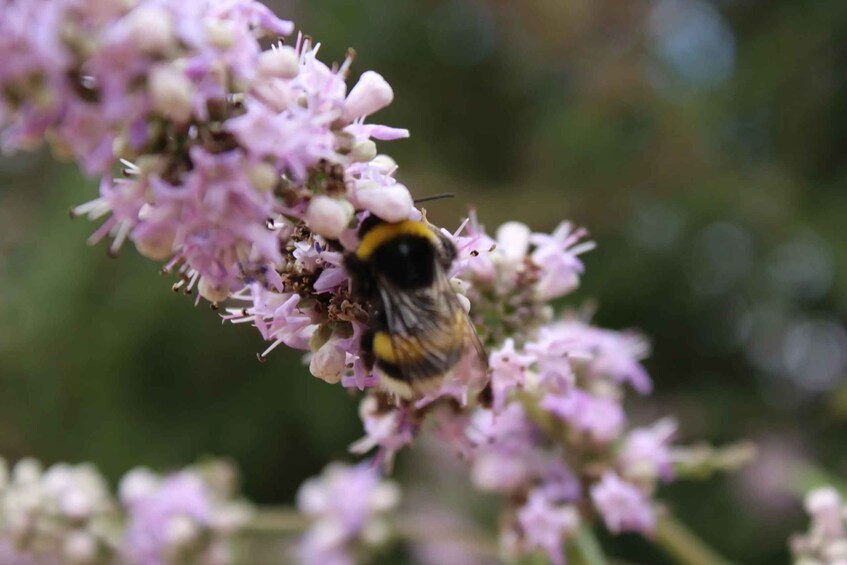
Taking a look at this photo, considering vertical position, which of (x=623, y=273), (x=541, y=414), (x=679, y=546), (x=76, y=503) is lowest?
(x=679, y=546)

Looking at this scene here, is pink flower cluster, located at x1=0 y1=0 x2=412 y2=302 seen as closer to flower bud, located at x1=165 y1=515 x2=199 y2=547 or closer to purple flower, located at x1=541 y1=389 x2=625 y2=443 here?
purple flower, located at x1=541 y1=389 x2=625 y2=443

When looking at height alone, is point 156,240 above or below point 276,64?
below

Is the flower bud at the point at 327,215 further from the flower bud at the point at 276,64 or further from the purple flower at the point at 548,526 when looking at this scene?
the purple flower at the point at 548,526

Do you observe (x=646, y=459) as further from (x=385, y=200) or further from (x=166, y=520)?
(x=166, y=520)

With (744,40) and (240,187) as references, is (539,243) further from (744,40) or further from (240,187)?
(744,40)

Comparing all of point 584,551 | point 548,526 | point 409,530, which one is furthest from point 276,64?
point 409,530

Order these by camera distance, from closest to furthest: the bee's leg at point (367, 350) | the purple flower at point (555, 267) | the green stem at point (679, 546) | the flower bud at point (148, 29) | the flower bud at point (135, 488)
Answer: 1. the flower bud at point (148, 29)
2. the bee's leg at point (367, 350)
3. the purple flower at point (555, 267)
4. the green stem at point (679, 546)
5. the flower bud at point (135, 488)

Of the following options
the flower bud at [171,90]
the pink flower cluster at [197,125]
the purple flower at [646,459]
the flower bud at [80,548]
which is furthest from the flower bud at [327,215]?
the flower bud at [80,548]
